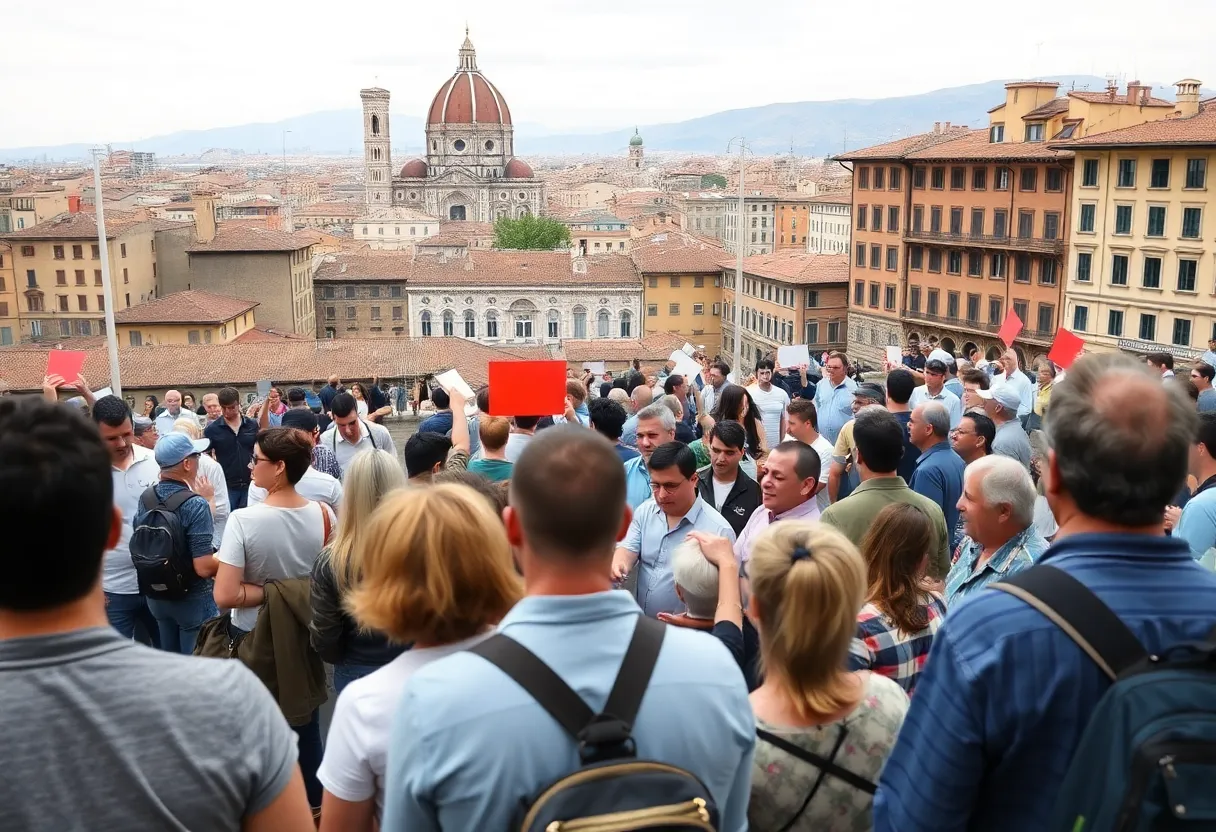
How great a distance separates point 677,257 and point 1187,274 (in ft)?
137

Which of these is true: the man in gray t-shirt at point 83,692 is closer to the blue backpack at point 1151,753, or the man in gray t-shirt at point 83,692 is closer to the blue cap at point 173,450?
the blue backpack at point 1151,753

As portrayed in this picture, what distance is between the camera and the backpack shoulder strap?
2211 millimetres

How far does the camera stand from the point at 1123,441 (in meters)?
2.31

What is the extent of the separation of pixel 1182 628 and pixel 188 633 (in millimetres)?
4879

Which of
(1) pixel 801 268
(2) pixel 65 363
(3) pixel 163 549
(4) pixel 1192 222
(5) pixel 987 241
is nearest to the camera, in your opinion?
(3) pixel 163 549

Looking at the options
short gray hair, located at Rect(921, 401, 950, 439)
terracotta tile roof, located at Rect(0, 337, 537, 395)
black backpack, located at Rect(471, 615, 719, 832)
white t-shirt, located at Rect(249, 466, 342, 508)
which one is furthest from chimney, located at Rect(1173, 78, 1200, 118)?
black backpack, located at Rect(471, 615, 719, 832)

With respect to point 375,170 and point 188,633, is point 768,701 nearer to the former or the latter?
point 188,633

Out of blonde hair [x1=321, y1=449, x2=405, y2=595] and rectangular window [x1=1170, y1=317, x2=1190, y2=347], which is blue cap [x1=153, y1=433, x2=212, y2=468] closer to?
blonde hair [x1=321, y1=449, x2=405, y2=595]

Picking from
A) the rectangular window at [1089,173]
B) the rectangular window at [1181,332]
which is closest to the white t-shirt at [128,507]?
the rectangular window at [1181,332]

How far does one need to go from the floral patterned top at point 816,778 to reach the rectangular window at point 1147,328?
4328 centimetres

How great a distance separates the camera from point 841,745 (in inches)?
114

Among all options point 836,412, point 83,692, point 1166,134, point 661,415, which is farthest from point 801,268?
point 83,692

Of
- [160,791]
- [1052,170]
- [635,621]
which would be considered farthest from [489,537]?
[1052,170]

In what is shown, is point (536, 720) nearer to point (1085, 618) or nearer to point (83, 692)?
point (83, 692)
